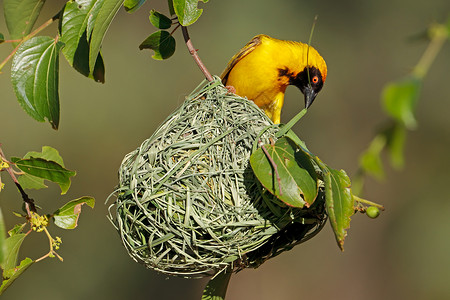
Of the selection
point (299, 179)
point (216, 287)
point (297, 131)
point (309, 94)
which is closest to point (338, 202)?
point (299, 179)

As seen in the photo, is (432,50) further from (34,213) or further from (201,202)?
(34,213)

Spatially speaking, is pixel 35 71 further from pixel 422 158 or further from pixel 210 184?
pixel 422 158

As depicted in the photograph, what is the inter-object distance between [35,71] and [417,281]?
6.62 meters

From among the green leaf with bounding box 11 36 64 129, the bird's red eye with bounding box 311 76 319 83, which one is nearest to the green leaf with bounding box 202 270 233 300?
the green leaf with bounding box 11 36 64 129

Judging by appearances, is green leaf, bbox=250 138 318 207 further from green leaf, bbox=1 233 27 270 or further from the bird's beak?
the bird's beak

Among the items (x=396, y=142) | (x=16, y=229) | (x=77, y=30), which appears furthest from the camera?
(x=16, y=229)

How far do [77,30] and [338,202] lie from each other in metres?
0.92

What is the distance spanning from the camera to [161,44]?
2.04m

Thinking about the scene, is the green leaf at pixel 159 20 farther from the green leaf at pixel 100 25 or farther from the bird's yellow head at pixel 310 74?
the bird's yellow head at pixel 310 74

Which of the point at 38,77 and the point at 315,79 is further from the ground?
the point at 38,77

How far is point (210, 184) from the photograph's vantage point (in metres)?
1.83

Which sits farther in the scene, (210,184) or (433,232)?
(433,232)

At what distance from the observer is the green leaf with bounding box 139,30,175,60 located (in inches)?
79.5

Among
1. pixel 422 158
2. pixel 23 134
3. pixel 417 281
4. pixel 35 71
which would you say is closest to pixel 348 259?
pixel 417 281
